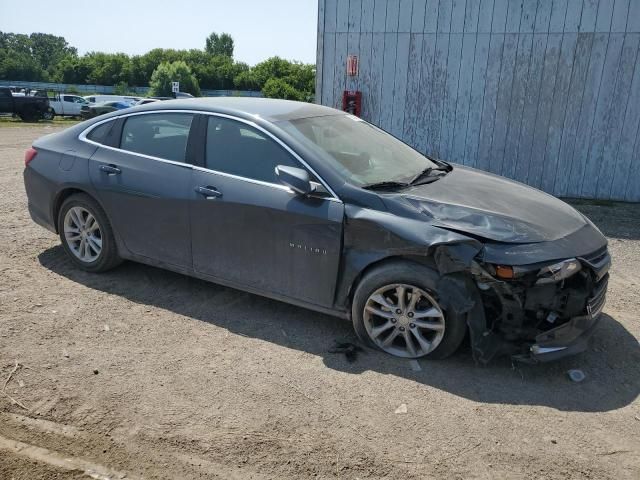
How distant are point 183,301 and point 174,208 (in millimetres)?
804

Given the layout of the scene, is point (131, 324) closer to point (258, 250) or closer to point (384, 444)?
point (258, 250)

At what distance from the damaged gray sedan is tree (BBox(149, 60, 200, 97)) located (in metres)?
68.8

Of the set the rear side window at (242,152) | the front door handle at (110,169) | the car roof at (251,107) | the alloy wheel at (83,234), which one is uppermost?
the car roof at (251,107)

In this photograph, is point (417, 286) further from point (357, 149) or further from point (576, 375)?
point (357, 149)

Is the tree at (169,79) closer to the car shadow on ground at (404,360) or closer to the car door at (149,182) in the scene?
the car door at (149,182)

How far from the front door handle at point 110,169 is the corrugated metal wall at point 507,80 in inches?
238

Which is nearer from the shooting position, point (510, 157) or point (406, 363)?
point (406, 363)

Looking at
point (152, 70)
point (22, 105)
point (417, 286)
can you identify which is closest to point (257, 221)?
point (417, 286)

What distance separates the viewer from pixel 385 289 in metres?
3.69

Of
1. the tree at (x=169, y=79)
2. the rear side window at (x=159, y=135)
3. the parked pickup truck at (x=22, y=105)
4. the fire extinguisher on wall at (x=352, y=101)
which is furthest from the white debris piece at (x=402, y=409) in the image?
the tree at (x=169, y=79)

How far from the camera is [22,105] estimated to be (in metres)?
28.9

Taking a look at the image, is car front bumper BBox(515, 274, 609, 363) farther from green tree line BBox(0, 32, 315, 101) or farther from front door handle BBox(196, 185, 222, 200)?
green tree line BBox(0, 32, 315, 101)

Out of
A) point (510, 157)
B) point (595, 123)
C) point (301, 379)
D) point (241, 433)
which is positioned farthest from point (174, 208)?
point (595, 123)

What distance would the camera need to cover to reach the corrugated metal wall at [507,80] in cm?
876
